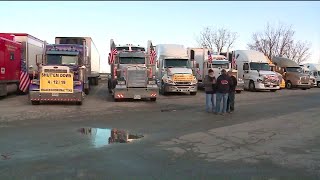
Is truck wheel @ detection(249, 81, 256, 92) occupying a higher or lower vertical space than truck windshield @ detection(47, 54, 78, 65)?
lower

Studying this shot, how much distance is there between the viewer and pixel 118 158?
8.26 m

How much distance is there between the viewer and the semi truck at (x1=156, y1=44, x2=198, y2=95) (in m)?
27.1

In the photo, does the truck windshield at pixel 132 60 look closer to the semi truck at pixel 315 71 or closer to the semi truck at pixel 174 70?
the semi truck at pixel 174 70

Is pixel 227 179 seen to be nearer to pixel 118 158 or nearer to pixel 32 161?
pixel 118 158

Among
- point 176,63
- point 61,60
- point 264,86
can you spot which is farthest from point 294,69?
point 61,60

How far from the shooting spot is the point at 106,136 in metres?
11.1

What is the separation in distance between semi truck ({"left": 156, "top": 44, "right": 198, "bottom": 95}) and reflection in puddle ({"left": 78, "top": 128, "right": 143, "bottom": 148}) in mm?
15031

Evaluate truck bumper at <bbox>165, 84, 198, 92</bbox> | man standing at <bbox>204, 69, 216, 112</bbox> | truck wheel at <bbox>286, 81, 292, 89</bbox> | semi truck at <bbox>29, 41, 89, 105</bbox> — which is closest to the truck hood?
truck bumper at <bbox>165, 84, 198, 92</bbox>

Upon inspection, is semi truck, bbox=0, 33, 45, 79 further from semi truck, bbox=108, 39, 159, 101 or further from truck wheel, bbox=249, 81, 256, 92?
truck wheel, bbox=249, 81, 256, 92

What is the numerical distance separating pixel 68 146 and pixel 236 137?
4.38 m

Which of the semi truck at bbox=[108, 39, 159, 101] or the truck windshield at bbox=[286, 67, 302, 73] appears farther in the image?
the truck windshield at bbox=[286, 67, 302, 73]

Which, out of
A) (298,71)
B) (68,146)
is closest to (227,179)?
(68,146)

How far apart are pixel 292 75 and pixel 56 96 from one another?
2666 cm

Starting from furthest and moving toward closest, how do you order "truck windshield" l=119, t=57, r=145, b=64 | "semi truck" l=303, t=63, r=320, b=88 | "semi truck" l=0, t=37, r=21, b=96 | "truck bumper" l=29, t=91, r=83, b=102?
"semi truck" l=303, t=63, r=320, b=88 < "truck windshield" l=119, t=57, r=145, b=64 < "semi truck" l=0, t=37, r=21, b=96 < "truck bumper" l=29, t=91, r=83, b=102
